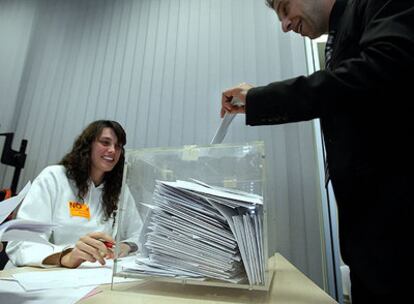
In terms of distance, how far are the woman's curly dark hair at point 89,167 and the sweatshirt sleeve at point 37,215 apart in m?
0.11

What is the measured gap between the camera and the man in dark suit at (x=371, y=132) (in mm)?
375

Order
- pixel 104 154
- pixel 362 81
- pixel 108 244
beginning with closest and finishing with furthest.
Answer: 1. pixel 362 81
2. pixel 108 244
3. pixel 104 154

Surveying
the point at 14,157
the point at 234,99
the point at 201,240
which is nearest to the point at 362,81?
the point at 234,99

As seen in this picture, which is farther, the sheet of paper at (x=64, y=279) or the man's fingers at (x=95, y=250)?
the man's fingers at (x=95, y=250)

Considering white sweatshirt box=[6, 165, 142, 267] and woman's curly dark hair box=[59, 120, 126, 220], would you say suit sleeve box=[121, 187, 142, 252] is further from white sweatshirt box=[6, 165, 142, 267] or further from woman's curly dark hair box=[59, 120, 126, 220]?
woman's curly dark hair box=[59, 120, 126, 220]

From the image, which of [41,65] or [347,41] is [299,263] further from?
[41,65]

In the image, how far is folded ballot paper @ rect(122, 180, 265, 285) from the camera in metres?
0.49

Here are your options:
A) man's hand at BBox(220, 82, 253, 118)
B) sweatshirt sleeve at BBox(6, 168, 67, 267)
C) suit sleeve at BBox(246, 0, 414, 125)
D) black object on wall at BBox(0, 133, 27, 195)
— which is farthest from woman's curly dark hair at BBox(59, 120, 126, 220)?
suit sleeve at BBox(246, 0, 414, 125)

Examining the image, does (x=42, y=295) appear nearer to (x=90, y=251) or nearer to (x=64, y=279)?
(x=64, y=279)

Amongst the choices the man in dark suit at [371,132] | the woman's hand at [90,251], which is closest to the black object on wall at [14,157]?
the woman's hand at [90,251]

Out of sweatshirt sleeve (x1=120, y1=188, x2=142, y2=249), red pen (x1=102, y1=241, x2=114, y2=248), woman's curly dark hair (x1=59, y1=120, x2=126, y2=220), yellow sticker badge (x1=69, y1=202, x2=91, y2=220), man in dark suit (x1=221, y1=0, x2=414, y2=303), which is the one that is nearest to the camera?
man in dark suit (x1=221, y1=0, x2=414, y2=303)

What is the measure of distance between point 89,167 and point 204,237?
1.17m

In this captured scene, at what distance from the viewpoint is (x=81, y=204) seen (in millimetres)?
1300

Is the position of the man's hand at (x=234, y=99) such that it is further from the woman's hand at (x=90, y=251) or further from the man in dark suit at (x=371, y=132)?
the woman's hand at (x=90, y=251)
